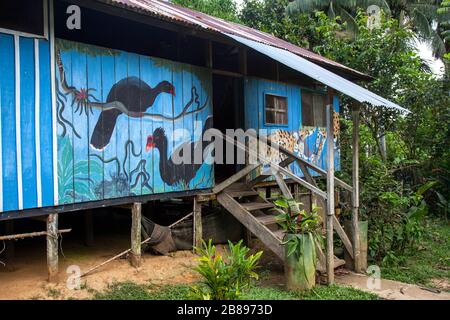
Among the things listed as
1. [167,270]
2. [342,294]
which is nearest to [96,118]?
[167,270]

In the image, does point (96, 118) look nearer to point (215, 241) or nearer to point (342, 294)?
point (215, 241)

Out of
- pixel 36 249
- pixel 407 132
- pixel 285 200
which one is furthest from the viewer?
pixel 407 132

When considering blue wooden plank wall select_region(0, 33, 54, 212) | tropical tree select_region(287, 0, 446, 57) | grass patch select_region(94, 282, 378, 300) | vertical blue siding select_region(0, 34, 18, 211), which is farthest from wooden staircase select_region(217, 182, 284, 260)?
tropical tree select_region(287, 0, 446, 57)

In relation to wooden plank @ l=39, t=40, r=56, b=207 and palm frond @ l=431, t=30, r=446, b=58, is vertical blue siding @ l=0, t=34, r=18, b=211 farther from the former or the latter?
palm frond @ l=431, t=30, r=446, b=58

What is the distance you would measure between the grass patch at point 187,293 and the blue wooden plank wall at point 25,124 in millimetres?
1445

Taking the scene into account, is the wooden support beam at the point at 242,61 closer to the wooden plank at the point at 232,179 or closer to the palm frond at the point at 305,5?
the wooden plank at the point at 232,179

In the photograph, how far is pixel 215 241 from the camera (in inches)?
319

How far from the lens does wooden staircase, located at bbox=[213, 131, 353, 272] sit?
6.48 m

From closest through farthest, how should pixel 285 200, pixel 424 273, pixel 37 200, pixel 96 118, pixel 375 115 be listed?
pixel 37 200 → pixel 96 118 → pixel 285 200 → pixel 424 273 → pixel 375 115

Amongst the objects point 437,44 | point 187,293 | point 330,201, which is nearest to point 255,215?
point 330,201

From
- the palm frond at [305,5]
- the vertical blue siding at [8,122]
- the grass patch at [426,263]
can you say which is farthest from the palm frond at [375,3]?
the vertical blue siding at [8,122]

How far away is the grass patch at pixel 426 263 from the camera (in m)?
7.34

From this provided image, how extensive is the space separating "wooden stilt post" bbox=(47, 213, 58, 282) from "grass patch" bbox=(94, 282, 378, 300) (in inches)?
23.2
